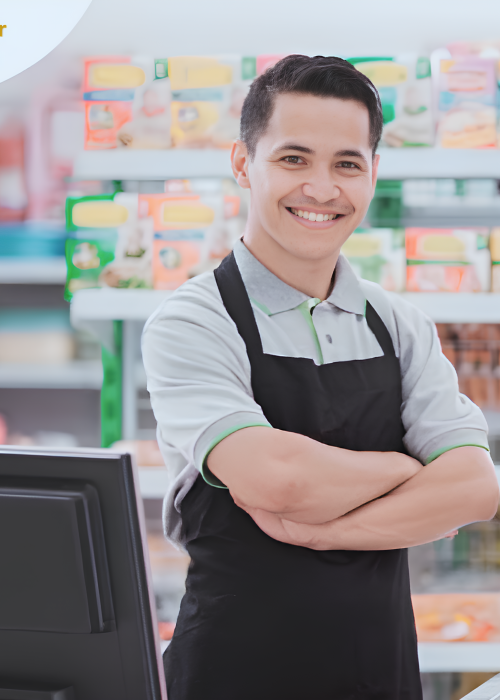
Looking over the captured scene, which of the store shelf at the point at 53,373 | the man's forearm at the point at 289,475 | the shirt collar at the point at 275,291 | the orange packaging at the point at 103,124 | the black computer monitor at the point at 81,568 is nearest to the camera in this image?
the black computer monitor at the point at 81,568

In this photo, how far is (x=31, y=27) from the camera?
227 cm

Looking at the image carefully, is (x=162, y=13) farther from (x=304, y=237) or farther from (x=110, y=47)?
(x=304, y=237)

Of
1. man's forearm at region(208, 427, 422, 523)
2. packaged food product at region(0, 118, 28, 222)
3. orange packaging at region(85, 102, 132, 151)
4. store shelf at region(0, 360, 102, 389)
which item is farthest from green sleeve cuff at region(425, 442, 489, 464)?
packaged food product at region(0, 118, 28, 222)

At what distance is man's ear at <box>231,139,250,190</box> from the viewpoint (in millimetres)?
1273

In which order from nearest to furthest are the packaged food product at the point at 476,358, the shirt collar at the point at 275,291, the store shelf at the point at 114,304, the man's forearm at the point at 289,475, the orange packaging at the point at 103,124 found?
1. the man's forearm at the point at 289,475
2. the shirt collar at the point at 275,291
3. the store shelf at the point at 114,304
4. the orange packaging at the point at 103,124
5. the packaged food product at the point at 476,358

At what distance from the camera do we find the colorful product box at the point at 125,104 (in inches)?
72.7

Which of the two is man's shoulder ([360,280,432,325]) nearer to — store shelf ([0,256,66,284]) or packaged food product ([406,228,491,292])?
packaged food product ([406,228,491,292])

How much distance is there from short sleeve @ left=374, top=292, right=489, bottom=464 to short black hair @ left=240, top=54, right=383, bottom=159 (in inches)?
13.9

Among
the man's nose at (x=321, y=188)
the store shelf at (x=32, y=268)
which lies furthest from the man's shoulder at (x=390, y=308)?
the store shelf at (x=32, y=268)

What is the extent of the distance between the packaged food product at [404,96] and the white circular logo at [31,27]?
1081mm

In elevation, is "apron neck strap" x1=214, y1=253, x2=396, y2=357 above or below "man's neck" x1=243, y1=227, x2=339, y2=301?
below

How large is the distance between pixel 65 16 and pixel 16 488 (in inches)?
83.6

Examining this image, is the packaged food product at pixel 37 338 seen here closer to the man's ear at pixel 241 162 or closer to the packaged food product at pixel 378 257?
the packaged food product at pixel 378 257

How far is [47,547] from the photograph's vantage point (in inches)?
23.9
